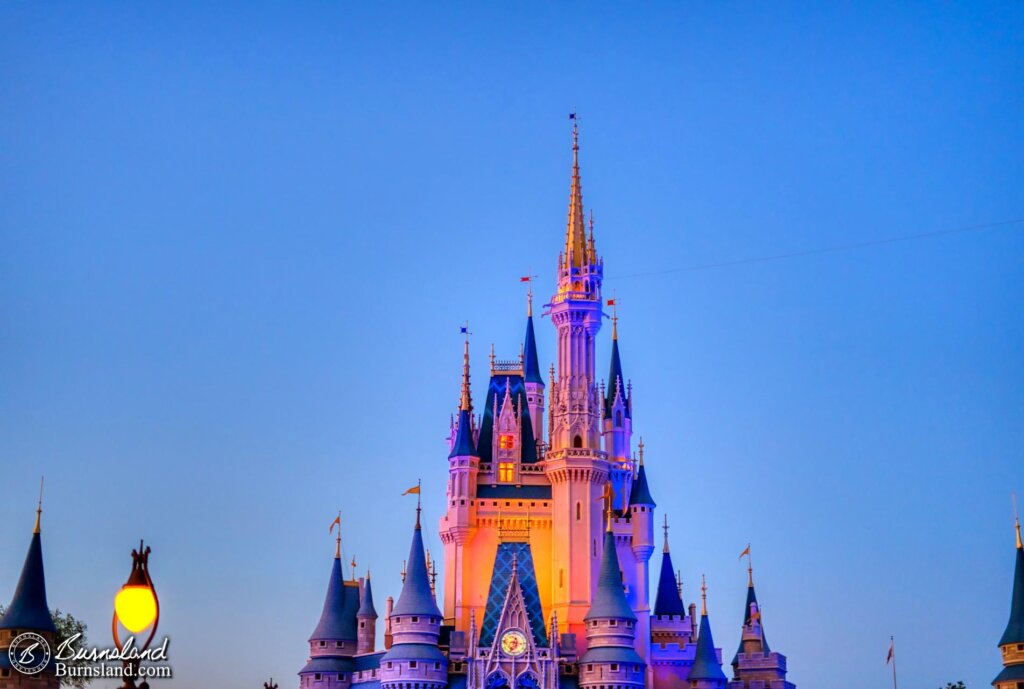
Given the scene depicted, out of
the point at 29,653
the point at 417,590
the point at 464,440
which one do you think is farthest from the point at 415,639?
the point at 29,653

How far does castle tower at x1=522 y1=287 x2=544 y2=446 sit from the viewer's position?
343 feet

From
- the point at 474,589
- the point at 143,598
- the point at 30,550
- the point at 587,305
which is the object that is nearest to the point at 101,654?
the point at 143,598

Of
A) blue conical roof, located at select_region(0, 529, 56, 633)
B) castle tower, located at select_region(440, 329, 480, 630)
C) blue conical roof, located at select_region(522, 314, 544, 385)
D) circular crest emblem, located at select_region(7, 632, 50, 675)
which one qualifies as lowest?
circular crest emblem, located at select_region(7, 632, 50, 675)

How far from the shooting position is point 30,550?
85812 millimetres

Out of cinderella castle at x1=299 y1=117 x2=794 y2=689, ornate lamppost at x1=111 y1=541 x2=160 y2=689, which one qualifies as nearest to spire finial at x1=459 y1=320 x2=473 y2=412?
cinderella castle at x1=299 y1=117 x2=794 y2=689

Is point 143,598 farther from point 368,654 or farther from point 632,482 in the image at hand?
point 632,482

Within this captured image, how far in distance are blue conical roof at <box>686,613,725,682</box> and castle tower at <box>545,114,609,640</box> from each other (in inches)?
278

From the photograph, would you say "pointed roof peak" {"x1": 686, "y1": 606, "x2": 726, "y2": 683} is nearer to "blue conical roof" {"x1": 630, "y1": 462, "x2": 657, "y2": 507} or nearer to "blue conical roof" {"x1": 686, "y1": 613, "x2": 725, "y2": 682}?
"blue conical roof" {"x1": 686, "y1": 613, "x2": 725, "y2": 682}

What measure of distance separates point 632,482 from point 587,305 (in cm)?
1221

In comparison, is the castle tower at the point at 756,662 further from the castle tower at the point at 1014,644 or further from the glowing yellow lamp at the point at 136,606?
the glowing yellow lamp at the point at 136,606

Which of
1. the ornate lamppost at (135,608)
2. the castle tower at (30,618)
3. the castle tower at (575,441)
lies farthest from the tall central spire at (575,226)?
the ornate lamppost at (135,608)

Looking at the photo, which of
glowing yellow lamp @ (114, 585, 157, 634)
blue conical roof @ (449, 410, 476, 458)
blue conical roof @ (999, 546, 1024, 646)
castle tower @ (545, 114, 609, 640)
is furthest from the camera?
blue conical roof @ (449, 410, 476, 458)

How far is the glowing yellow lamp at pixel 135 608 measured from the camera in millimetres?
24609

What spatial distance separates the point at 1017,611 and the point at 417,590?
3435cm
